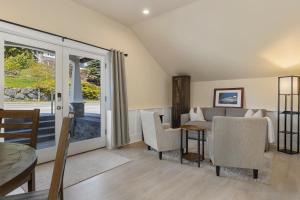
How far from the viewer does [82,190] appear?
2223mm

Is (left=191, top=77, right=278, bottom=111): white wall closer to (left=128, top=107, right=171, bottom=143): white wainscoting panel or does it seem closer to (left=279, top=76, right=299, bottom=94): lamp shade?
(left=279, top=76, right=299, bottom=94): lamp shade

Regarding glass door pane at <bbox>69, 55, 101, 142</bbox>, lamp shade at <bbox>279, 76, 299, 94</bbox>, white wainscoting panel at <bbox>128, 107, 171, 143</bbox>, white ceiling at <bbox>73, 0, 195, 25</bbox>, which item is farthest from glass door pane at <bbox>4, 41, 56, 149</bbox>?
lamp shade at <bbox>279, 76, 299, 94</bbox>

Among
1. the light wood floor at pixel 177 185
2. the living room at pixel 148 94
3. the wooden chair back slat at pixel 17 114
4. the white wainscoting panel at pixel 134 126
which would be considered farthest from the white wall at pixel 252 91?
the wooden chair back slat at pixel 17 114

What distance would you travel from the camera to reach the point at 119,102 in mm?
3986

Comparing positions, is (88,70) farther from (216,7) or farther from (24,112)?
(216,7)

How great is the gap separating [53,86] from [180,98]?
336cm

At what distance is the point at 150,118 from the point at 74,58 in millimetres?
1825

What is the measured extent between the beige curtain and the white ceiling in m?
0.78

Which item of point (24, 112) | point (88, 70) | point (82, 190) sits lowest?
point (82, 190)

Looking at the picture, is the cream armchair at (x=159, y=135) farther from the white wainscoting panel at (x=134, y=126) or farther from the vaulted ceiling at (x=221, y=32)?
the vaulted ceiling at (x=221, y=32)

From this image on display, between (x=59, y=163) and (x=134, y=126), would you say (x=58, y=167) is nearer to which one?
(x=59, y=163)

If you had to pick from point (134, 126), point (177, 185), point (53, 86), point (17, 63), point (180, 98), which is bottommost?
point (177, 185)

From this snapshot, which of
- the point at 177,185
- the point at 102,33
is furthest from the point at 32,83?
the point at 177,185

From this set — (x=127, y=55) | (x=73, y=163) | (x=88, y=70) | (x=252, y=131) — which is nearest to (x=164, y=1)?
(x=127, y=55)
